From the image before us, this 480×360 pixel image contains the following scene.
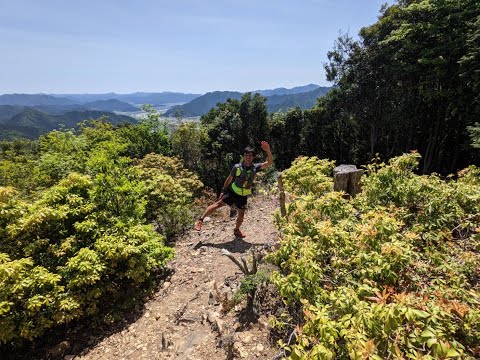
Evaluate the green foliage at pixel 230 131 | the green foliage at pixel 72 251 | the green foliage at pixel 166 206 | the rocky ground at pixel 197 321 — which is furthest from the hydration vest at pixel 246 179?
the green foliage at pixel 230 131

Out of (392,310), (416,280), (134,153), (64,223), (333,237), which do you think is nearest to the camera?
(392,310)

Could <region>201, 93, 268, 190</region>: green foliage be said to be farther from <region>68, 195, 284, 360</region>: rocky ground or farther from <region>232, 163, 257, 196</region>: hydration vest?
<region>68, 195, 284, 360</region>: rocky ground

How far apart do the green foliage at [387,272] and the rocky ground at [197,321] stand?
1089 mm

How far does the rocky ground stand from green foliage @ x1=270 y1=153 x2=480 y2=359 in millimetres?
1089

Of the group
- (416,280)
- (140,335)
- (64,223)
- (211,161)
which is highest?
(416,280)

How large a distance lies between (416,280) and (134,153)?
16904mm

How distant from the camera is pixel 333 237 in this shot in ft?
10.2

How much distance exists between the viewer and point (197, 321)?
4.68m

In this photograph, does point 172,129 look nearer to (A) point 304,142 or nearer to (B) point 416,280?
(A) point 304,142

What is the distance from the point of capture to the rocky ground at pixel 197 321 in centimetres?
396

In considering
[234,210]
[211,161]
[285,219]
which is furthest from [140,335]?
[211,161]

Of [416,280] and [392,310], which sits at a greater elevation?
[392,310]

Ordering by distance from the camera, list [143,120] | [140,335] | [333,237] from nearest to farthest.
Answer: [333,237], [140,335], [143,120]

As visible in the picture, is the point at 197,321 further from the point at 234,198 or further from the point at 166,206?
the point at 166,206
